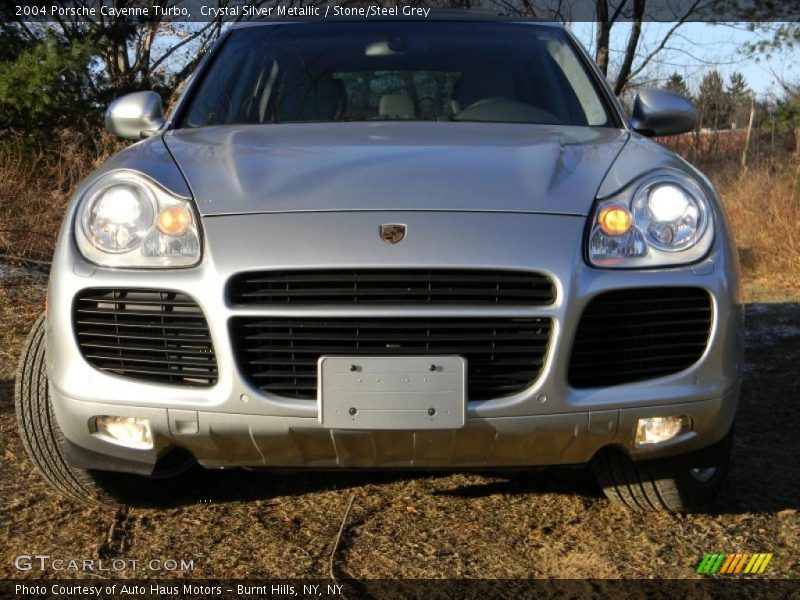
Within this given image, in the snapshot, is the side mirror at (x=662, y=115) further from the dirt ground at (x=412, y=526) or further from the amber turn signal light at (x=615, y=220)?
the dirt ground at (x=412, y=526)

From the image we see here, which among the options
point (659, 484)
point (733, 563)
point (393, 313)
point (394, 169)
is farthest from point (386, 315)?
point (733, 563)

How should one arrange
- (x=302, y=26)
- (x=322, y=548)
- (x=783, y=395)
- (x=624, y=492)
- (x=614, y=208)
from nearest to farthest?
(x=614, y=208) → (x=322, y=548) → (x=624, y=492) → (x=302, y=26) → (x=783, y=395)

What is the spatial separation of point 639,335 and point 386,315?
0.62 metres

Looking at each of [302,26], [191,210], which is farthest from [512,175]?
[302,26]

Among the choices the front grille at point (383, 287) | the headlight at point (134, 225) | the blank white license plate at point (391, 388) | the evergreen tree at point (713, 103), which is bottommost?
Result: the evergreen tree at point (713, 103)

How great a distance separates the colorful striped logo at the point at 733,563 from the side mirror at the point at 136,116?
2231mm

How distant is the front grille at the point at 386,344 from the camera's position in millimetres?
2143

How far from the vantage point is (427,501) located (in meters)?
2.92

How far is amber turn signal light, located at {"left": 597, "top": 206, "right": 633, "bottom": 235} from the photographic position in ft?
7.50

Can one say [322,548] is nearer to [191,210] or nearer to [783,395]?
[191,210]

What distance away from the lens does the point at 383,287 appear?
7.04 ft

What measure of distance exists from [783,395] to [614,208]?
7.61 feet

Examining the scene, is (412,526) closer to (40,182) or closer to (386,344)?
(386,344)

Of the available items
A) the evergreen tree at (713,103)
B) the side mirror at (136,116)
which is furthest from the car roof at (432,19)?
the evergreen tree at (713,103)
